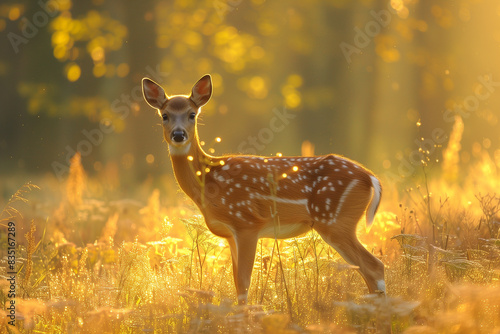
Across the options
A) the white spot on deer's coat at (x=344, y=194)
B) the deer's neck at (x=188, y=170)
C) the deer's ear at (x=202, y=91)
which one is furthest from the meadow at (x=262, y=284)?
the deer's ear at (x=202, y=91)

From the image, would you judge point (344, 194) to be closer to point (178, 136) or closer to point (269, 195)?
point (269, 195)

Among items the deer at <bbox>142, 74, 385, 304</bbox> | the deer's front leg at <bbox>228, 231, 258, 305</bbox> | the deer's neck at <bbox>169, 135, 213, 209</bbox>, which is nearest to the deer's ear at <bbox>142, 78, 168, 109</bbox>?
the deer at <bbox>142, 74, 385, 304</bbox>

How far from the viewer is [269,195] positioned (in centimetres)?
520

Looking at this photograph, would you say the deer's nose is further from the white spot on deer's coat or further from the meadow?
the white spot on deer's coat

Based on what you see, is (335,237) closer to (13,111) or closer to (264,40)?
(264,40)

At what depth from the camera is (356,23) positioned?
1673 cm

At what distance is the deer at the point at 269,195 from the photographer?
499cm

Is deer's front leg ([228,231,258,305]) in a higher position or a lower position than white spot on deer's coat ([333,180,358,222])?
lower

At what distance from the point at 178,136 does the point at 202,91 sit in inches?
31.1

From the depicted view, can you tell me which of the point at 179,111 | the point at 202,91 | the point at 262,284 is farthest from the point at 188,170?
the point at 262,284

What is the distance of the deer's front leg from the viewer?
484 centimetres

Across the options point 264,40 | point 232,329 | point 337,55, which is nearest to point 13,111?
point 264,40

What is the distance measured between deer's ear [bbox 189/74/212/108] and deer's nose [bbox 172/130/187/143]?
22.1 inches

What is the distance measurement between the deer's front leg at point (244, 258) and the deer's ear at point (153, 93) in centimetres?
150
